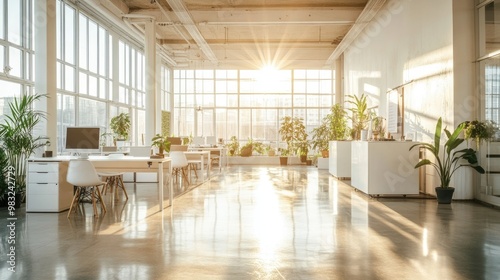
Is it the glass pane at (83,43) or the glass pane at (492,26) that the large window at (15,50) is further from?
the glass pane at (492,26)

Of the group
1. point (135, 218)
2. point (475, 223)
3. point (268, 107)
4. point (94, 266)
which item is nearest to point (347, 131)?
point (268, 107)

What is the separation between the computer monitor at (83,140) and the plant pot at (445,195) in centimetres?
559

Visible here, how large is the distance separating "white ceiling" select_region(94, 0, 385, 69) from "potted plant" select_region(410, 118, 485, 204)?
167 inches

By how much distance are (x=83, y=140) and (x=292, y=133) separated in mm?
11493

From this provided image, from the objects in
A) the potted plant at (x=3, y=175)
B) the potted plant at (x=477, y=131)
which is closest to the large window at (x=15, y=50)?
the potted plant at (x=3, y=175)

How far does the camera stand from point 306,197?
7328 mm

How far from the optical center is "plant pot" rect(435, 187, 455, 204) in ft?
22.0

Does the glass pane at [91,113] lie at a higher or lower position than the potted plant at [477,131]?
higher

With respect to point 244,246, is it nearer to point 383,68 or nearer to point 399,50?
point 399,50

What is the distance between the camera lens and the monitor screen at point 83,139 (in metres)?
6.35

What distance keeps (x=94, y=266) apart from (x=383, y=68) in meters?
8.74

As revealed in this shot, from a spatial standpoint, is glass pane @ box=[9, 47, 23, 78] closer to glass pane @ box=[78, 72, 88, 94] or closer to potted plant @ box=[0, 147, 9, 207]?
potted plant @ box=[0, 147, 9, 207]

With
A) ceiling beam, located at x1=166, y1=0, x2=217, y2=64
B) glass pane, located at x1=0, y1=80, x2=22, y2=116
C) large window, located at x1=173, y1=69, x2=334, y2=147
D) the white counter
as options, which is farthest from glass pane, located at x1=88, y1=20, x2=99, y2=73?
large window, located at x1=173, y1=69, x2=334, y2=147

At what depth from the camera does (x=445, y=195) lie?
6730 mm
